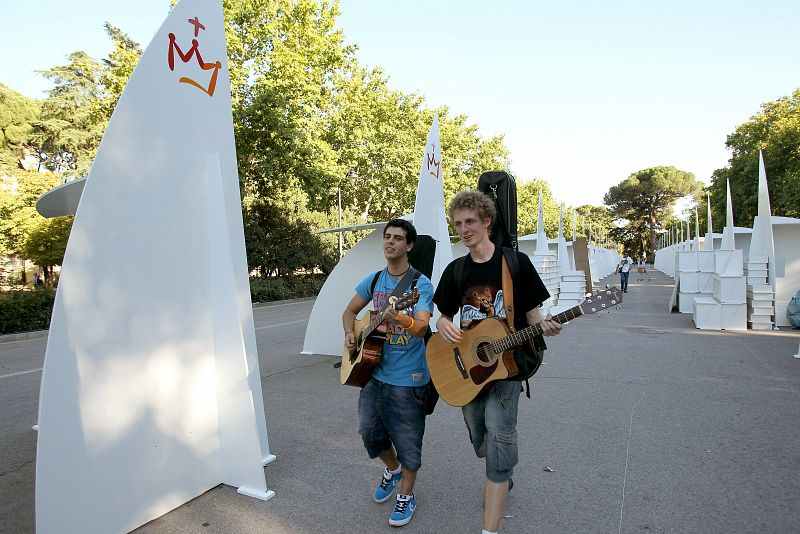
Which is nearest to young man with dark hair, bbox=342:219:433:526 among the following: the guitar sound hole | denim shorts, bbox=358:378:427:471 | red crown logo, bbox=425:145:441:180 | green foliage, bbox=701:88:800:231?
denim shorts, bbox=358:378:427:471

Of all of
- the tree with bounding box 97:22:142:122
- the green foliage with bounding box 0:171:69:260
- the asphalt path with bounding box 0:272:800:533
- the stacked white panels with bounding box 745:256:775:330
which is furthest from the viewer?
the tree with bounding box 97:22:142:122

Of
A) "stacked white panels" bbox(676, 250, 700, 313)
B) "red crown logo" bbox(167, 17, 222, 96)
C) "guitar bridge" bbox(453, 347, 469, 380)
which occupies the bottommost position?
"stacked white panels" bbox(676, 250, 700, 313)

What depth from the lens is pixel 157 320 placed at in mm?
3217

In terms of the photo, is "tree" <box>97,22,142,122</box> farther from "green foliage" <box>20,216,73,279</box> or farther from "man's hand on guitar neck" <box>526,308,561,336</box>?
"man's hand on guitar neck" <box>526,308,561,336</box>

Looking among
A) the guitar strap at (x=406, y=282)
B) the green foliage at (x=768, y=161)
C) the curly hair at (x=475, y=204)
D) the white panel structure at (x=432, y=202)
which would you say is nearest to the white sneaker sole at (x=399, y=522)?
the guitar strap at (x=406, y=282)

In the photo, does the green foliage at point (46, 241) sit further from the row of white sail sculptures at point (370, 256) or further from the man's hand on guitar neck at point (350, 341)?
the man's hand on guitar neck at point (350, 341)

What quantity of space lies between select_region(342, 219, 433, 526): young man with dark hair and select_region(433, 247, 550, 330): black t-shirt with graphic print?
17 centimetres

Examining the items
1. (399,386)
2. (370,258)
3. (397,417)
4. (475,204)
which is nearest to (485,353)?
(399,386)

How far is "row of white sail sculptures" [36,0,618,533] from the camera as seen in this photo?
8.86 feet

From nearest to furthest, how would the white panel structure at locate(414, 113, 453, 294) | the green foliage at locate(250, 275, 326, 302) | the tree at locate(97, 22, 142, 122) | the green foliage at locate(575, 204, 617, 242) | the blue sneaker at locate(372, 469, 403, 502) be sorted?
1. the blue sneaker at locate(372, 469, 403, 502)
2. the white panel structure at locate(414, 113, 453, 294)
3. the tree at locate(97, 22, 142, 122)
4. the green foliage at locate(250, 275, 326, 302)
5. the green foliage at locate(575, 204, 617, 242)

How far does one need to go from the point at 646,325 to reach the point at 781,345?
3.27m

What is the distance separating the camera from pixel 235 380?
3.56 meters

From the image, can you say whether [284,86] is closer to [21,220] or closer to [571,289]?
[21,220]

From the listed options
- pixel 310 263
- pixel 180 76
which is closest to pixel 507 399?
pixel 180 76
